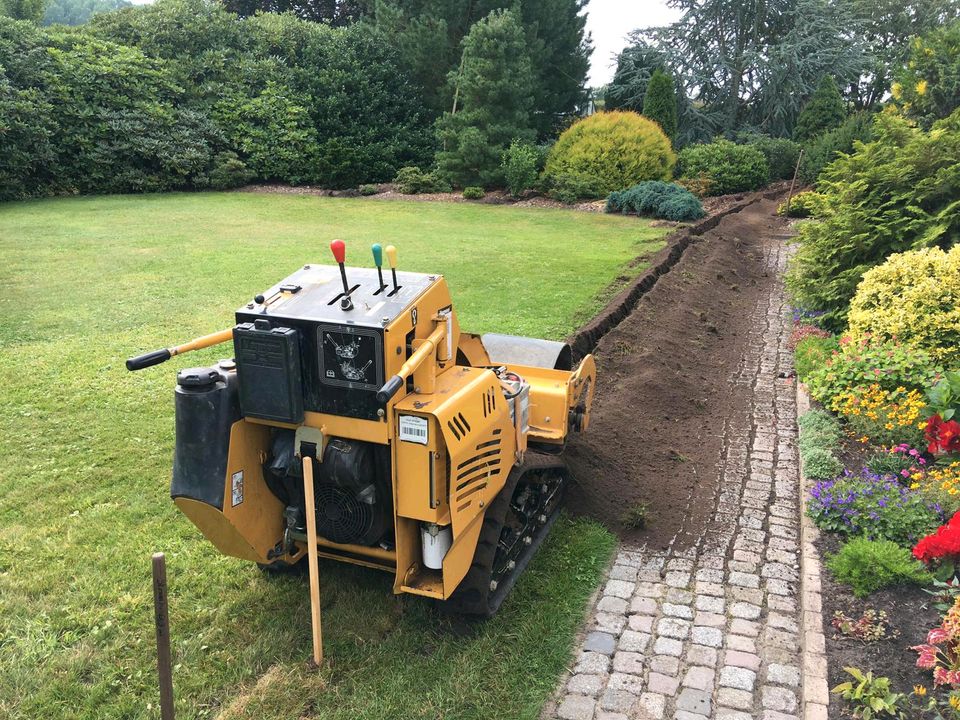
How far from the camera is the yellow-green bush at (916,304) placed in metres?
7.39

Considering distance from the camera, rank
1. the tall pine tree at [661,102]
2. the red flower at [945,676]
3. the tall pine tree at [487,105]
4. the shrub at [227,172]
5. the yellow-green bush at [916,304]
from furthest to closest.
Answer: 1. the tall pine tree at [661,102]
2. the shrub at [227,172]
3. the tall pine tree at [487,105]
4. the yellow-green bush at [916,304]
5. the red flower at [945,676]

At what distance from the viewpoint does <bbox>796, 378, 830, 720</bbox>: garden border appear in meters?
3.89

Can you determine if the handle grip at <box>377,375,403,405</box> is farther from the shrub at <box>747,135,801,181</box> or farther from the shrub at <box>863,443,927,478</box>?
the shrub at <box>747,135,801,181</box>

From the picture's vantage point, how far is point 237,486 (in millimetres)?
3984

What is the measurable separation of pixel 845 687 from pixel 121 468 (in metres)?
5.53

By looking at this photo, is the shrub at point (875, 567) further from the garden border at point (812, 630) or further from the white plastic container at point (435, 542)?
the white plastic container at point (435, 542)

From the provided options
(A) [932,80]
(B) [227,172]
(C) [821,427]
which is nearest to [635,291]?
(C) [821,427]

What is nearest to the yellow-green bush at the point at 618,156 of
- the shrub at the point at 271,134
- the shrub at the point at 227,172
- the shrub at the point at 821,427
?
the shrub at the point at 271,134

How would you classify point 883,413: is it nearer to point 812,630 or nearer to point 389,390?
point 812,630

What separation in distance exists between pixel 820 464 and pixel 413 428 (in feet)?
13.0

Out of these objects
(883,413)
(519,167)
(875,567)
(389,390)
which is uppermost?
(519,167)

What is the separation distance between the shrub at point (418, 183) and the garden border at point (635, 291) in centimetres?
982

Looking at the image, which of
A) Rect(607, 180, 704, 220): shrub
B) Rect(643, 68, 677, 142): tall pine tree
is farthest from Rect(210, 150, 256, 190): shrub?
Rect(643, 68, 677, 142): tall pine tree

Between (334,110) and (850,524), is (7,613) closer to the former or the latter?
(850,524)
